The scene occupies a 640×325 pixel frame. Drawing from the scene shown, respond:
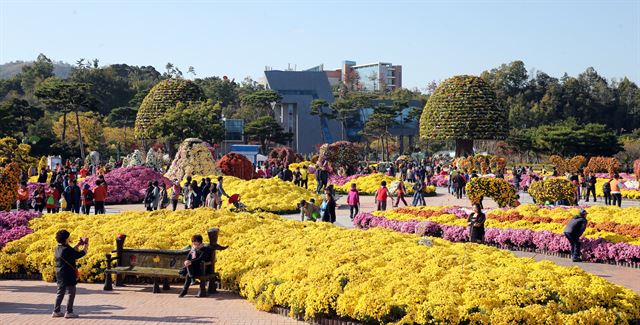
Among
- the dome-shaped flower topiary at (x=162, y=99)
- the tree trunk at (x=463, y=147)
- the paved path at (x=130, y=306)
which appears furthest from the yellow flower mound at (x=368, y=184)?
the tree trunk at (x=463, y=147)

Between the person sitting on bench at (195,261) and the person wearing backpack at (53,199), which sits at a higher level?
the person wearing backpack at (53,199)

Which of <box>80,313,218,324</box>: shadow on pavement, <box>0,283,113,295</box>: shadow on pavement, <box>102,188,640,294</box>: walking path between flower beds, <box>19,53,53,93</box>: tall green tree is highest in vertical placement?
<box>19,53,53,93</box>: tall green tree

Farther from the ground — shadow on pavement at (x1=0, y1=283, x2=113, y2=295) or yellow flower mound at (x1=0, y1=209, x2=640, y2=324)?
yellow flower mound at (x1=0, y1=209, x2=640, y2=324)

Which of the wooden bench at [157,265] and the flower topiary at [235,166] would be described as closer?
the wooden bench at [157,265]

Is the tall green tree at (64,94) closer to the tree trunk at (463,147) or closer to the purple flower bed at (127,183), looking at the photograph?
the purple flower bed at (127,183)

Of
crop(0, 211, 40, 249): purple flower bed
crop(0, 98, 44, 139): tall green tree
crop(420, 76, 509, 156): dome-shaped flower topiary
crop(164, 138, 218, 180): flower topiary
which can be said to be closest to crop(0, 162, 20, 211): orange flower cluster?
crop(0, 211, 40, 249): purple flower bed

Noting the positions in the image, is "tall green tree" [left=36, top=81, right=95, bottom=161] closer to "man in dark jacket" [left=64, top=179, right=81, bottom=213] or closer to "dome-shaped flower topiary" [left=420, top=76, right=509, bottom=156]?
"dome-shaped flower topiary" [left=420, top=76, right=509, bottom=156]

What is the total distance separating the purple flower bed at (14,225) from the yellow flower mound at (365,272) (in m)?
0.29

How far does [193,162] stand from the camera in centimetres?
3712

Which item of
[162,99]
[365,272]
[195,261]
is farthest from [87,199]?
[162,99]

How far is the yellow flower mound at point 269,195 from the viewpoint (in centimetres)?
2669

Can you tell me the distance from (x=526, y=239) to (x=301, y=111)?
85.5m

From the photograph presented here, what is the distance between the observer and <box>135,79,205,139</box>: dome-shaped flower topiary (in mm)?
60469

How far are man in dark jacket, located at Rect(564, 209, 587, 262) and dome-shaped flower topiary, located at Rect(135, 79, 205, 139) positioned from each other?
156 feet
